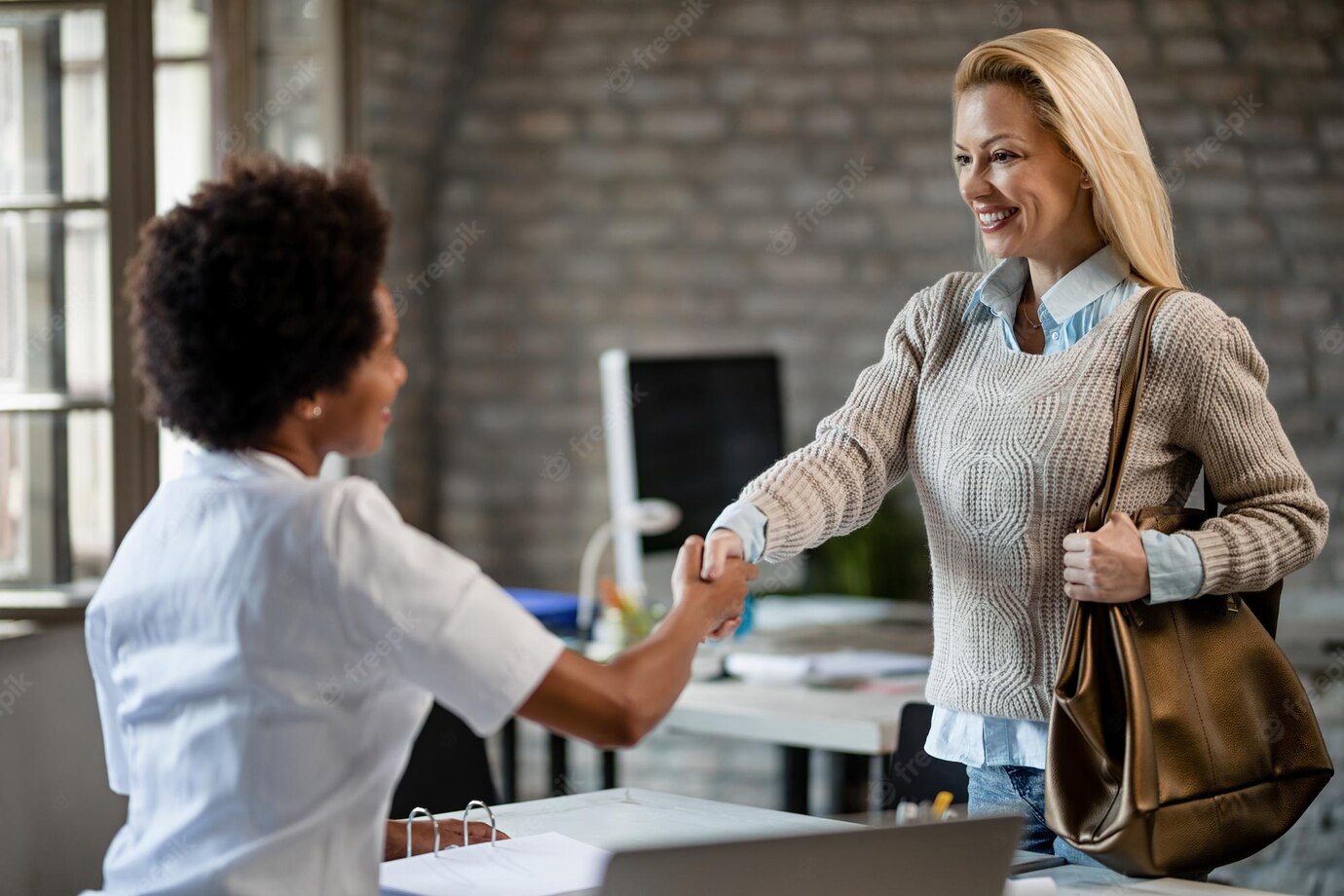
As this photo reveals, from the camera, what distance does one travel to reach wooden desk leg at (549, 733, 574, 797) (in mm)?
3195

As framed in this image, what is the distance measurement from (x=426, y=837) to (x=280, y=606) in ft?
1.64

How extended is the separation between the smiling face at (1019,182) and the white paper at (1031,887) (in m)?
0.69

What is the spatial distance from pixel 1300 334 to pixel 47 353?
331 centimetres

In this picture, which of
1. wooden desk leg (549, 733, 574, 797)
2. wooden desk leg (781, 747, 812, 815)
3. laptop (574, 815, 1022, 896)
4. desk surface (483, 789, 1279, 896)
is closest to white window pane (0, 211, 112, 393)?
wooden desk leg (549, 733, 574, 797)

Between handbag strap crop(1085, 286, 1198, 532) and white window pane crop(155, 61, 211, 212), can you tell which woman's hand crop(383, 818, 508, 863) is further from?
white window pane crop(155, 61, 211, 212)

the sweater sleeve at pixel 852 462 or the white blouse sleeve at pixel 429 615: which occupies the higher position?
the sweater sleeve at pixel 852 462

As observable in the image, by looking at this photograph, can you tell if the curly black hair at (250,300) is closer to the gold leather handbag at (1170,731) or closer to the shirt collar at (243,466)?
the shirt collar at (243,466)

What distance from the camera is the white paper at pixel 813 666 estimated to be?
2.98 meters

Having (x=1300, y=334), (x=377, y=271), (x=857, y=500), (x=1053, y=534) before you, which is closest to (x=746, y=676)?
(x=857, y=500)

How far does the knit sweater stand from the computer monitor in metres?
1.74

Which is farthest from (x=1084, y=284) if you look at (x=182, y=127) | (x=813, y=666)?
(x=182, y=127)

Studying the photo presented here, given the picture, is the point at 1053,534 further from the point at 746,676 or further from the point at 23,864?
the point at 746,676

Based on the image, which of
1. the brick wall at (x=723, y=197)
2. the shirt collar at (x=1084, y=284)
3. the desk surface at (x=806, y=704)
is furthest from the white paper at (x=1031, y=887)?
the brick wall at (x=723, y=197)

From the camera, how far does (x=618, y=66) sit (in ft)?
15.5
